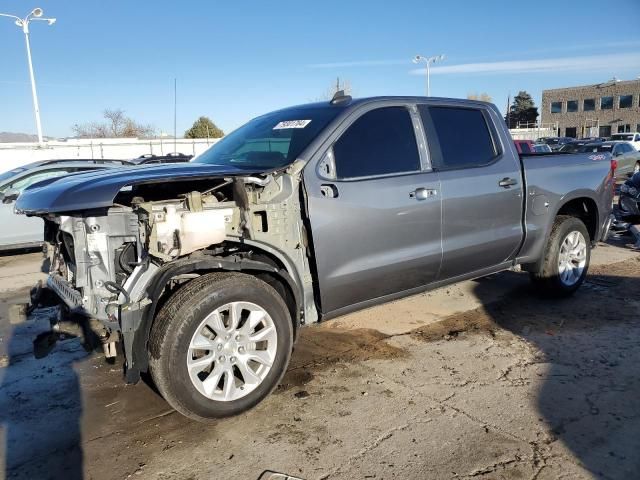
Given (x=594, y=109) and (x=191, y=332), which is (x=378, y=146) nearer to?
(x=191, y=332)

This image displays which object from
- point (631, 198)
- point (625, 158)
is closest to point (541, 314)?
point (631, 198)

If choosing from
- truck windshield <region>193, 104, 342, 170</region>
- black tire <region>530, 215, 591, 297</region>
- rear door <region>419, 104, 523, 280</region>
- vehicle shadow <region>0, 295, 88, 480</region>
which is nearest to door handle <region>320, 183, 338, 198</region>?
truck windshield <region>193, 104, 342, 170</region>

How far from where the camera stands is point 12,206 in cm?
827

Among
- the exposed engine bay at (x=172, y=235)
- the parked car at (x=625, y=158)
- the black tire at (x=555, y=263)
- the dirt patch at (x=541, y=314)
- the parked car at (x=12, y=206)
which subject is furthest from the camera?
the parked car at (x=625, y=158)

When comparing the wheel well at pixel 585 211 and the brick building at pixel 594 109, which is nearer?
the wheel well at pixel 585 211

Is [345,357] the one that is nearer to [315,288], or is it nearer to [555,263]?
[315,288]

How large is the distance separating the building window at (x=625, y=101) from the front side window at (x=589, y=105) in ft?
10.6

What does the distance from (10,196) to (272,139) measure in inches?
236

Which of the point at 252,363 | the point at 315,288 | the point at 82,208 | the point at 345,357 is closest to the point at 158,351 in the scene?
the point at 252,363

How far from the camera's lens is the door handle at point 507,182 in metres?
4.63

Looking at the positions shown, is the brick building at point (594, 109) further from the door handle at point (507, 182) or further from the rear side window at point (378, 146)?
the rear side window at point (378, 146)

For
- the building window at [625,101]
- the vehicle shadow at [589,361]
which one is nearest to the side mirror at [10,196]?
the vehicle shadow at [589,361]

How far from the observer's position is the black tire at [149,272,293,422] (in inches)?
118

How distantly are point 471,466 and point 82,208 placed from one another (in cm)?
249
